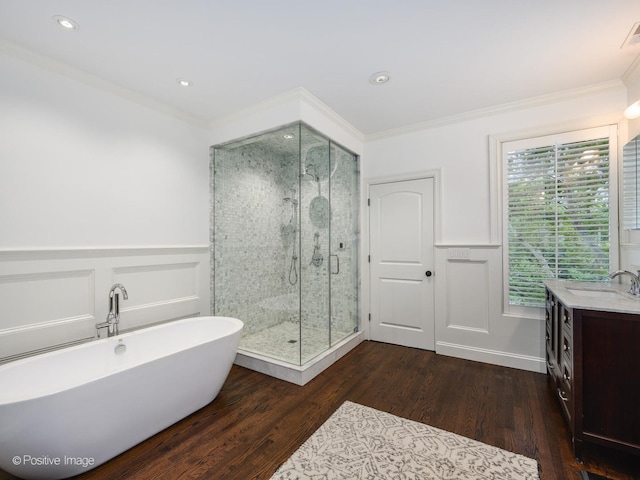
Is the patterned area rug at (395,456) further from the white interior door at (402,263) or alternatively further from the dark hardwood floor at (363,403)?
the white interior door at (402,263)

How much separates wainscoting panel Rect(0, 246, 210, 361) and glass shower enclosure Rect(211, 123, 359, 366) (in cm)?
50

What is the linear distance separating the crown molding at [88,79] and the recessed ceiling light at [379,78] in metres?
1.97

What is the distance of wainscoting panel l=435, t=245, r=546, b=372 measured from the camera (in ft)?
9.41

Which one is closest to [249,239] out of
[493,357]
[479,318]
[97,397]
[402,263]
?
[402,263]

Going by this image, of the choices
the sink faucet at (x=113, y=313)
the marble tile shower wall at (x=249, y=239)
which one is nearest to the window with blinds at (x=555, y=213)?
the marble tile shower wall at (x=249, y=239)

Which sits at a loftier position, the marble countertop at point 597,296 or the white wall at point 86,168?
the white wall at point 86,168

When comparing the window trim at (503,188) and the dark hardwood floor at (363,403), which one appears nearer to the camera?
the dark hardwood floor at (363,403)

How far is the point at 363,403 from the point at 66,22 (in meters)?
3.34

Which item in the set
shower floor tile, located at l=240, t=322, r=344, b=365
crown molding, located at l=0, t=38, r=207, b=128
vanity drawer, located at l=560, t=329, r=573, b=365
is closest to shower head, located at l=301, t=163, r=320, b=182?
crown molding, located at l=0, t=38, r=207, b=128

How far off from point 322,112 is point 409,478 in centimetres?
299

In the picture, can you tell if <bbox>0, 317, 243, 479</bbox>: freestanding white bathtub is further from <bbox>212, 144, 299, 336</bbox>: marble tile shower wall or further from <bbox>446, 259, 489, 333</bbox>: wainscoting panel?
<bbox>446, 259, 489, 333</bbox>: wainscoting panel

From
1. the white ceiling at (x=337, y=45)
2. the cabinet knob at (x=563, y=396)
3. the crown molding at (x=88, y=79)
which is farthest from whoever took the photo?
the crown molding at (x=88, y=79)

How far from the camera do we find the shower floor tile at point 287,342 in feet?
9.37

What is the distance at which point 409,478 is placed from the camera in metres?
1.58
